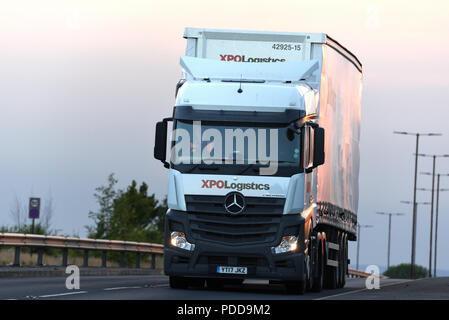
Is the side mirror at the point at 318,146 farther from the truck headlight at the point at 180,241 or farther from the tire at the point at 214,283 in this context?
the tire at the point at 214,283


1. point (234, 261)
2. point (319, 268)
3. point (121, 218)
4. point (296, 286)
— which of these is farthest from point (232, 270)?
point (121, 218)

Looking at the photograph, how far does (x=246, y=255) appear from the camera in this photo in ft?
69.3

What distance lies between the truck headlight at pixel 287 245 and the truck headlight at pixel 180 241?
5.08 ft

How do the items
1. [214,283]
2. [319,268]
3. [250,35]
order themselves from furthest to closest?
[214,283], [319,268], [250,35]

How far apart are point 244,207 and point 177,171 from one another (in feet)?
4.66

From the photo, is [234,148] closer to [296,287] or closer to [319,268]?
[296,287]

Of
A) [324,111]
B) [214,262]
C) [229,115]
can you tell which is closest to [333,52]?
[324,111]

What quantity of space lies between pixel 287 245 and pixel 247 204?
3.57 ft

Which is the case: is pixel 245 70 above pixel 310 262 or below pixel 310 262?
above

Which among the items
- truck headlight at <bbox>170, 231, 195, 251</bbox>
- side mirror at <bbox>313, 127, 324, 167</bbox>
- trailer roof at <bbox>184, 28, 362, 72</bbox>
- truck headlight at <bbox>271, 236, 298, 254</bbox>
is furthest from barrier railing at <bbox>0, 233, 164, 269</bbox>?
side mirror at <bbox>313, 127, 324, 167</bbox>

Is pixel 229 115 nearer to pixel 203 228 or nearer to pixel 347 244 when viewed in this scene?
pixel 203 228

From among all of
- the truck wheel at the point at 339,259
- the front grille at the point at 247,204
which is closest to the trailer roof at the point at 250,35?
the front grille at the point at 247,204

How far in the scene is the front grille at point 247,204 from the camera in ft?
68.9

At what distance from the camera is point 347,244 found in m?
29.9
